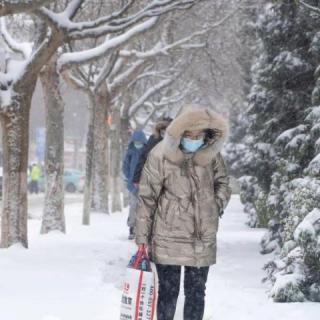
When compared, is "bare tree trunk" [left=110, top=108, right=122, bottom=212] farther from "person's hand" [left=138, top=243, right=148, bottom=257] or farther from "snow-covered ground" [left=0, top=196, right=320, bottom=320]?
"person's hand" [left=138, top=243, right=148, bottom=257]

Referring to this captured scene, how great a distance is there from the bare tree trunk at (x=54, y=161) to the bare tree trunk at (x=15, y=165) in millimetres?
2922

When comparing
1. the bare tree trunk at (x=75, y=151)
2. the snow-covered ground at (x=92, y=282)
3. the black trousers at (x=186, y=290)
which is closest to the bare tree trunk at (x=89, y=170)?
the snow-covered ground at (x=92, y=282)

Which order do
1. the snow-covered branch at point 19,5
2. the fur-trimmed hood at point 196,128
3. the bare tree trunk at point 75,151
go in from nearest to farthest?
A: the fur-trimmed hood at point 196,128
the snow-covered branch at point 19,5
the bare tree trunk at point 75,151

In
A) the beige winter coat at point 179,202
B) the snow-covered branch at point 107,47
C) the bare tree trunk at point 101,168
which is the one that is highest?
the snow-covered branch at point 107,47

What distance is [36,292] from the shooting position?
7738 millimetres

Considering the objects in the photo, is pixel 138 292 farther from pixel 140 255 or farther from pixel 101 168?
pixel 101 168

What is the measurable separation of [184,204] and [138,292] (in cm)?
74

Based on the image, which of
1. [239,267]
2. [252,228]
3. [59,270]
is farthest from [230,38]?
[59,270]

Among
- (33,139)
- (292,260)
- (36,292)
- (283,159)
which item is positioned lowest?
(33,139)

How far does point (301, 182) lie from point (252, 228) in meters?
11.2

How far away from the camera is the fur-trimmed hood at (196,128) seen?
5488 mm

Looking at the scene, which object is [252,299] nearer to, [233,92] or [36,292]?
[36,292]

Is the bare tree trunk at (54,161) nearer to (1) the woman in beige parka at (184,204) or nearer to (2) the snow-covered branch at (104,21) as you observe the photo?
(2) the snow-covered branch at (104,21)

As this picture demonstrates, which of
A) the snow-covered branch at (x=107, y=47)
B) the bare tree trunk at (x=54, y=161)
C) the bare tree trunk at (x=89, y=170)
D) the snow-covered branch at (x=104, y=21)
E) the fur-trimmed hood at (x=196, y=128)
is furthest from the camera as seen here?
the bare tree trunk at (x=89, y=170)
